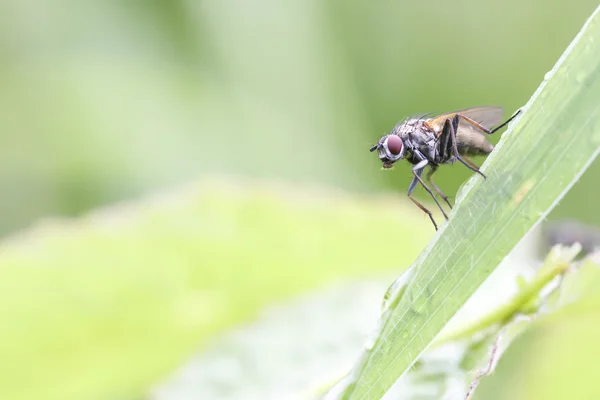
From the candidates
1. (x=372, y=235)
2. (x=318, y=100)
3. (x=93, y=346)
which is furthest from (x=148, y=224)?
(x=318, y=100)

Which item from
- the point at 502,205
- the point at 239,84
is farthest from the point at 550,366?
the point at 239,84

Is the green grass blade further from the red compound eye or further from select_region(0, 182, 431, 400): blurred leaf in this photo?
select_region(0, 182, 431, 400): blurred leaf

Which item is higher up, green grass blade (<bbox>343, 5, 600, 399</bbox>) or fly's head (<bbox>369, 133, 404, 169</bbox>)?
fly's head (<bbox>369, 133, 404, 169</bbox>)

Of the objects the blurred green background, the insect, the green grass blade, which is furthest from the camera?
the blurred green background

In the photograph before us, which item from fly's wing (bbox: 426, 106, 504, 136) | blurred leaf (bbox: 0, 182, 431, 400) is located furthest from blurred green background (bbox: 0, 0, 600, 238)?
fly's wing (bbox: 426, 106, 504, 136)

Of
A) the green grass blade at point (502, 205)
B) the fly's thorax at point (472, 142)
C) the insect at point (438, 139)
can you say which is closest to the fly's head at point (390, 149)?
the insect at point (438, 139)

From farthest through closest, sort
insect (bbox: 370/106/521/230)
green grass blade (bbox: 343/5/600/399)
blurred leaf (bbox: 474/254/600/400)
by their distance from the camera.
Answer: insect (bbox: 370/106/521/230)
blurred leaf (bbox: 474/254/600/400)
green grass blade (bbox: 343/5/600/399)

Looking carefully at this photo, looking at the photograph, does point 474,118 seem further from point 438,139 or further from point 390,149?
point 390,149
